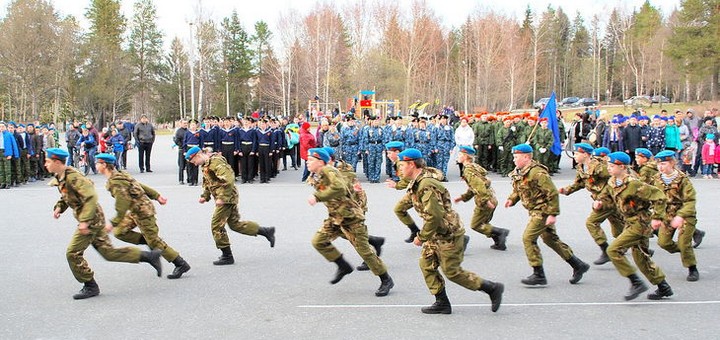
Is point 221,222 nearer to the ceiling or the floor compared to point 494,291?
nearer to the ceiling

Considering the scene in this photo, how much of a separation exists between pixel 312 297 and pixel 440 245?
165 cm

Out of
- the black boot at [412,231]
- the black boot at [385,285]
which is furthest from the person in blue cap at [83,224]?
the black boot at [412,231]

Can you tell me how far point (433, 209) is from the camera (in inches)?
249

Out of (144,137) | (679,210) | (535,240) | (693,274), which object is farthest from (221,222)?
(144,137)

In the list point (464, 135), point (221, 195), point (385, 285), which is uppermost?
point (464, 135)

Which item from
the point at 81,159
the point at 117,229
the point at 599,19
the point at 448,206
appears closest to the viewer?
the point at 448,206

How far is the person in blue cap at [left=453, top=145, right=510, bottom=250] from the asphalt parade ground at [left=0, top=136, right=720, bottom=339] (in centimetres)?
26

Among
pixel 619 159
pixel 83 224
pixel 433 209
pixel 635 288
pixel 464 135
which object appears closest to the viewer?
pixel 433 209

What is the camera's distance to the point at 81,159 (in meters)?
21.2

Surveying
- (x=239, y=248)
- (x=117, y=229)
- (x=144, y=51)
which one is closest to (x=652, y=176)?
(x=239, y=248)

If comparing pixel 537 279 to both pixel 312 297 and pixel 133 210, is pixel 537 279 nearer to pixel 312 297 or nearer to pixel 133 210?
pixel 312 297

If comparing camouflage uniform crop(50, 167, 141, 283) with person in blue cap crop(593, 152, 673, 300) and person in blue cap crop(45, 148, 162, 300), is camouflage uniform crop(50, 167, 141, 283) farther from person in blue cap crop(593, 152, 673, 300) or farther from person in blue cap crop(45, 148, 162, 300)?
person in blue cap crop(593, 152, 673, 300)

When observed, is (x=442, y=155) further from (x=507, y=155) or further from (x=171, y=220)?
(x=171, y=220)

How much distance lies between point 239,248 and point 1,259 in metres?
3.24
